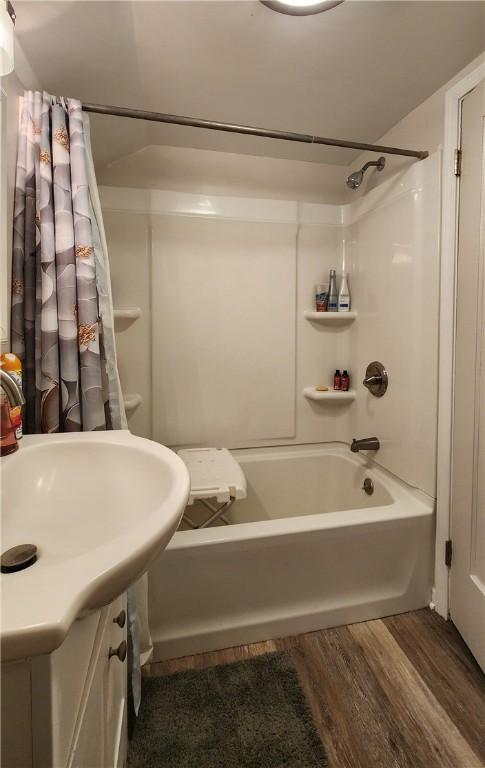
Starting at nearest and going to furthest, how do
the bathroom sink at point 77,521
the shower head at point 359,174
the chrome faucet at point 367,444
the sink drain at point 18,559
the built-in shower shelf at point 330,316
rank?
1. the bathroom sink at point 77,521
2. the sink drain at point 18,559
3. the shower head at point 359,174
4. the chrome faucet at point 367,444
5. the built-in shower shelf at point 330,316

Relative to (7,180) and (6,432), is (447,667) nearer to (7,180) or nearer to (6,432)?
(6,432)

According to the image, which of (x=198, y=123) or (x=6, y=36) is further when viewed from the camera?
(x=198, y=123)

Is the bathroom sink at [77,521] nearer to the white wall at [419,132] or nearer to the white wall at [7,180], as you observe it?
the white wall at [7,180]

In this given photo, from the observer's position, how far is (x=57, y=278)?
3.46 feet

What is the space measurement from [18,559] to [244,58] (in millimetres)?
1597

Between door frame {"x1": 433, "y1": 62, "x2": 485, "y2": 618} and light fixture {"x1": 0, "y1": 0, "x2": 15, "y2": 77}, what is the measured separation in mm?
1384

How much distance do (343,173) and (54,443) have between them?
2079mm

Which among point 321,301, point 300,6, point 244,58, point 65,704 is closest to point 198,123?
point 244,58

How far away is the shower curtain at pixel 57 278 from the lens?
1041mm

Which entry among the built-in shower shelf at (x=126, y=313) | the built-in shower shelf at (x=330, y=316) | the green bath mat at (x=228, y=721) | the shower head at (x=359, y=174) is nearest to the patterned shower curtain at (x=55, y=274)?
the built-in shower shelf at (x=126, y=313)

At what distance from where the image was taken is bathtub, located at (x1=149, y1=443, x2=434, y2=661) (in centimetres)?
122

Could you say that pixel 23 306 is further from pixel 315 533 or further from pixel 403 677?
pixel 403 677

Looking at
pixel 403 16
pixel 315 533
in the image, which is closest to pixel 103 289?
pixel 315 533

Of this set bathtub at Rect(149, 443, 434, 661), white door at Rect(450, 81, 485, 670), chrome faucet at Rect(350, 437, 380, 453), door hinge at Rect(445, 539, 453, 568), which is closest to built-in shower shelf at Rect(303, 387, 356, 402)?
chrome faucet at Rect(350, 437, 380, 453)
